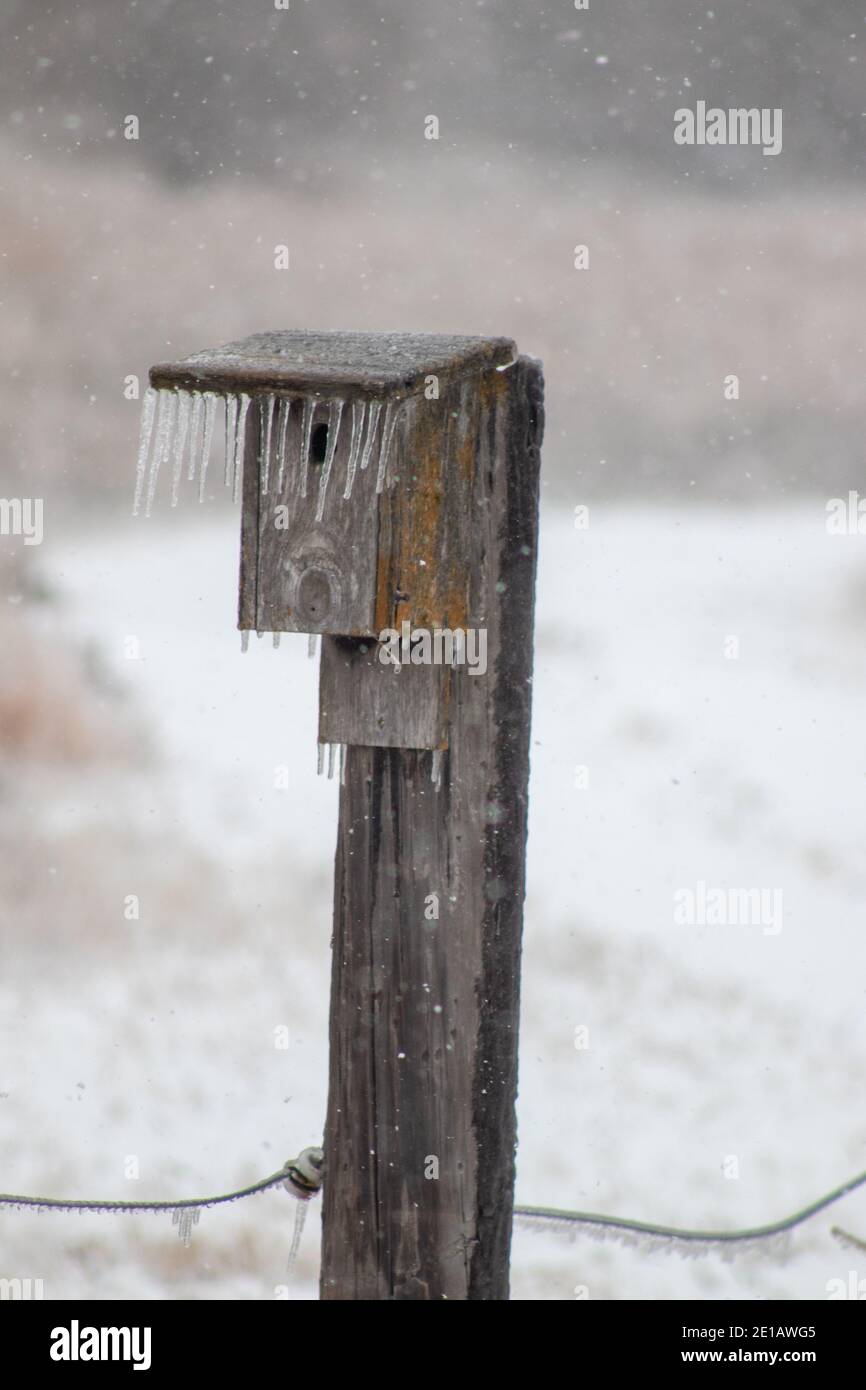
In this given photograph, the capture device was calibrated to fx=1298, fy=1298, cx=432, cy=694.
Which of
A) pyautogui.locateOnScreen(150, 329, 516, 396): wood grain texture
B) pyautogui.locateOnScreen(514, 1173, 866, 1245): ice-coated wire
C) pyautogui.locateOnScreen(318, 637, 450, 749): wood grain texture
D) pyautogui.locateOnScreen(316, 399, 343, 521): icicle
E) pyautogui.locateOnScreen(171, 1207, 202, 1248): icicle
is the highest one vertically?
pyautogui.locateOnScreen(150, 329, 516, 396): wood grain texture

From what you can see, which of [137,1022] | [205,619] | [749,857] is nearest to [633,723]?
[749,857]

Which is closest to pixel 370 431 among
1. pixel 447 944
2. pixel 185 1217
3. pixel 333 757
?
pixel 333 757

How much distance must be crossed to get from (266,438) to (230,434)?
0.06 metres

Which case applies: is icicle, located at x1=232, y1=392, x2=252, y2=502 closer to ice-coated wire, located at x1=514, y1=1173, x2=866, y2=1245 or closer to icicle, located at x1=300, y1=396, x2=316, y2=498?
icicle, located at x1=300, y1=396, x2=316, y2=498

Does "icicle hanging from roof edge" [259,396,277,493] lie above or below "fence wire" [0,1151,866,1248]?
above

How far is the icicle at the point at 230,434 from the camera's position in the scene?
187 cm

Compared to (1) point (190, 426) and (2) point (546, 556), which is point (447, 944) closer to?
(1) point (190, 426)

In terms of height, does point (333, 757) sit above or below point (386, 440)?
below

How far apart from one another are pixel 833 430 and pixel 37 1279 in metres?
7.15

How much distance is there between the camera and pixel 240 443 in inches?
77.7

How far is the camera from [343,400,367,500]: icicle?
1808mm

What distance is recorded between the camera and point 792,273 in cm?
898

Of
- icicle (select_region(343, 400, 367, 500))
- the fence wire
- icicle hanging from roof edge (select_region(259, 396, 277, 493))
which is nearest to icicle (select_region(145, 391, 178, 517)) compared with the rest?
icicle hanging from roof edge (select_region(259, 396, 277, 493))

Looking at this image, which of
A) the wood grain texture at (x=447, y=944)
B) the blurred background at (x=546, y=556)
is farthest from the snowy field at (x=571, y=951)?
the wood grain texture at (x=447, y=944)
